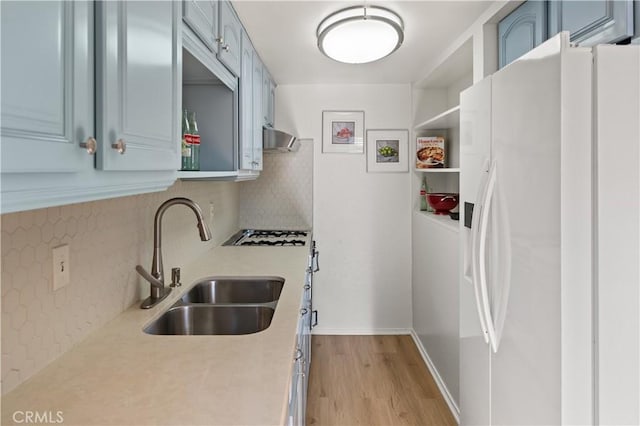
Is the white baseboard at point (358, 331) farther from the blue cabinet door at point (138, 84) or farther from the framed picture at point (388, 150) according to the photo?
the blue cabinet door at point (138, 84)

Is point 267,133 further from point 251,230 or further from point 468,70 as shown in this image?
point 468,70

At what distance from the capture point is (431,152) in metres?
3.51

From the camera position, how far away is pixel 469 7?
81.9 inches

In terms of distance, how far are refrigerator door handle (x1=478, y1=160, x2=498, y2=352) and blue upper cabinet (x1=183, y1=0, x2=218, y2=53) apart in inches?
45.3

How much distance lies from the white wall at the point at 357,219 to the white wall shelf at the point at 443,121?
0.35 meters

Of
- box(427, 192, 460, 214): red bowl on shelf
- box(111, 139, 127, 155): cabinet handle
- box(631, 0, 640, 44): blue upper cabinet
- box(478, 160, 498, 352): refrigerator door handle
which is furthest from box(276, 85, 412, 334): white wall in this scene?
box(111, 139, 127, 155): cabinet handle

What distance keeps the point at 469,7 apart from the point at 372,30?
52cm

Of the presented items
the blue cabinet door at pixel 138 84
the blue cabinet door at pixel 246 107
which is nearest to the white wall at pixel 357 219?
the blue cabinet door at pixel 246 107

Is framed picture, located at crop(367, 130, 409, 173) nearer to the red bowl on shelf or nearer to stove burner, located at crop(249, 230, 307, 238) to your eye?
the red bowl on shelf

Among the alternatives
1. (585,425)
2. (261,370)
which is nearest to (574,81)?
(585,425)

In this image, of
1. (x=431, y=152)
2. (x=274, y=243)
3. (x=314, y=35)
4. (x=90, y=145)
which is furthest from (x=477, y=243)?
(x=431, y=152)

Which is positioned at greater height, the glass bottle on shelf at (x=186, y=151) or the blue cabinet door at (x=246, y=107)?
the blue cabinet door at (x=246, y=107)

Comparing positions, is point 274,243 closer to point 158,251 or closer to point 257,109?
point 257,109

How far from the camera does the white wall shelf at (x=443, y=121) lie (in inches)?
111
